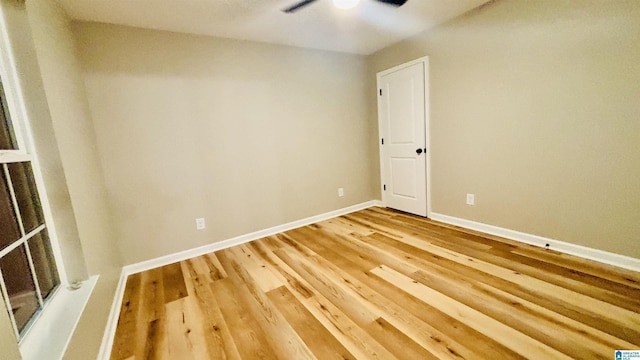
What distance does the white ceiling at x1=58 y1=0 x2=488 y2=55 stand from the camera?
209cm

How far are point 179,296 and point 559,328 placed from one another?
8.27ft

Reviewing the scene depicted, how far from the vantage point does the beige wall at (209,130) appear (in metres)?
2.34

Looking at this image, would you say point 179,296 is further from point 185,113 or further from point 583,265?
point 583,265

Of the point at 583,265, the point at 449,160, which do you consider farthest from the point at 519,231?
the point at 449,160

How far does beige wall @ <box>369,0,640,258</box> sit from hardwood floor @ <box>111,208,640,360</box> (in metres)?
0.36

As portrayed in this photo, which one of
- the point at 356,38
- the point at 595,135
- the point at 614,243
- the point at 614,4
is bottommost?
the point at 614,243

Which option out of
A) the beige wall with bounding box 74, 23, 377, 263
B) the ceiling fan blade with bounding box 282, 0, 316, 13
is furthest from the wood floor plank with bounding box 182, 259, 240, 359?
the ceiling fan blade with bounding box 282, 0, 316, 13

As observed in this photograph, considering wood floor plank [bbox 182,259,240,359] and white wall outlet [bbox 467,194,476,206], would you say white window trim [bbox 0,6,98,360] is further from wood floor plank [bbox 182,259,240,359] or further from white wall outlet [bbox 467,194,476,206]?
white wall outlet [bbox 467,194,476,206]

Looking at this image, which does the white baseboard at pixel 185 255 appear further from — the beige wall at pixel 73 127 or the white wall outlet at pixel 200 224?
the beige wall at pixel 73 127

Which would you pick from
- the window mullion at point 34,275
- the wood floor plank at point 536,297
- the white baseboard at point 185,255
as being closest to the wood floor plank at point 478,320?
the wood floor plank at point 536,297

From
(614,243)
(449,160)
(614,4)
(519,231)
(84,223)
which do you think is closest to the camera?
(84,223)

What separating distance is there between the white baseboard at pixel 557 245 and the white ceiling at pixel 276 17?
7.44 ft

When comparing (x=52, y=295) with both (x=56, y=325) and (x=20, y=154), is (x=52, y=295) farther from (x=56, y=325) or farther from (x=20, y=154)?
(x=20, y=154)

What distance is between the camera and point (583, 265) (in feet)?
6.52
